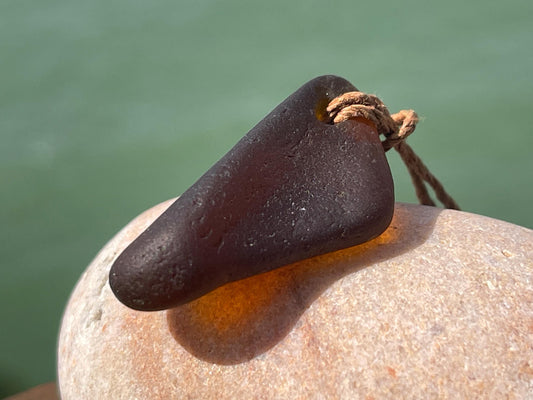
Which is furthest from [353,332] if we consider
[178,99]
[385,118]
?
[178,99]

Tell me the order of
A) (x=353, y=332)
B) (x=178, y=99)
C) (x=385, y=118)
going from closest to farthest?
(x=353, y=332) → (x=385, y=118) → (x=178, y=99)

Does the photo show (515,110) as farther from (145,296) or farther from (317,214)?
(145,296)

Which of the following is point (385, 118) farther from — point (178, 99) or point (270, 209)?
point (178, 99)

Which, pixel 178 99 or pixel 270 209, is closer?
pixel 270 209

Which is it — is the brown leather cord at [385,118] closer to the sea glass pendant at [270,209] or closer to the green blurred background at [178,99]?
the sea glass pendant at [270,209]

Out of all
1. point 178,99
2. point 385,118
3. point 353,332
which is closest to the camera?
point 353,332

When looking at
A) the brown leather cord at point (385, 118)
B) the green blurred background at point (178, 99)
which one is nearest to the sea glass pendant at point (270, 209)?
the brown leather cord at point (385, 118)

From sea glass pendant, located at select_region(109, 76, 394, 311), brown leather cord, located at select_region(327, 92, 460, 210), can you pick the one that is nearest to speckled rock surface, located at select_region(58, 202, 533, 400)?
sea glass pendant, located at select_region(109, 76, 394, 311)

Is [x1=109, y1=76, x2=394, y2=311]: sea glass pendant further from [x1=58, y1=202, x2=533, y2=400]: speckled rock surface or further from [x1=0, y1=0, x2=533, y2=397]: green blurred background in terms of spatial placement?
[x1=0, y1=0, x2=533, y2=397]: green blurred background
